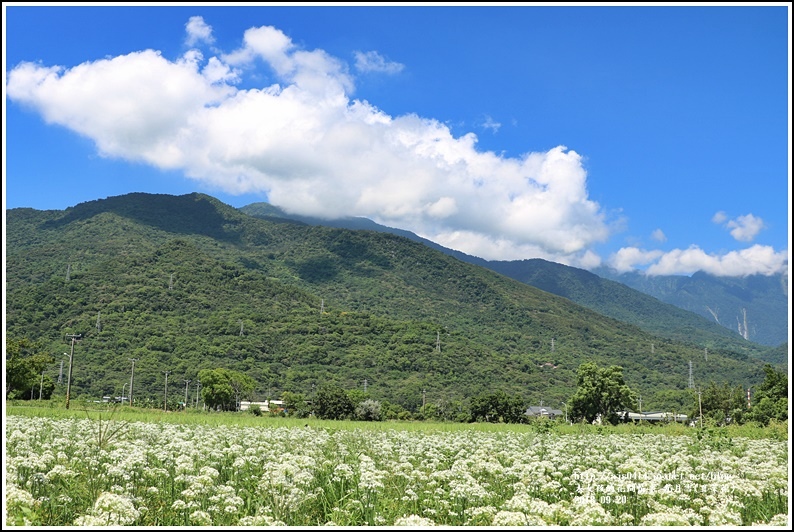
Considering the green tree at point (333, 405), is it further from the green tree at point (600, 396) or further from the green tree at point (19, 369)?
A: the green tree at point (19, 369)

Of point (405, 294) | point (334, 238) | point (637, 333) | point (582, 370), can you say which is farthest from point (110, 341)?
point (637, 333)

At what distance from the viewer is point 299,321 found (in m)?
109

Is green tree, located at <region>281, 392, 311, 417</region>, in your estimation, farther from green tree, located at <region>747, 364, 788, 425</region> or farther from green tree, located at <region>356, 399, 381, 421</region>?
green tree, located at <region>747, 364, 788, 425</region>

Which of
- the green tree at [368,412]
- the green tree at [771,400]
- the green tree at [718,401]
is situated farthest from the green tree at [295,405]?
the green tree at [718,401]

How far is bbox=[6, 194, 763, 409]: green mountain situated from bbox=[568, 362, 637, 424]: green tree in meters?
29.8

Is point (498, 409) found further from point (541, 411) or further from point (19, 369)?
point (19, 369)

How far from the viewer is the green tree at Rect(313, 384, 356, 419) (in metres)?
50.3

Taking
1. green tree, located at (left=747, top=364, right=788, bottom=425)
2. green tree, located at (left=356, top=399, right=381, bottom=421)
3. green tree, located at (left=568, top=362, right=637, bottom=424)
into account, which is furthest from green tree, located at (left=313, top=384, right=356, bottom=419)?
green tree, located at (left=747, top=364, right=788, bottom=425)

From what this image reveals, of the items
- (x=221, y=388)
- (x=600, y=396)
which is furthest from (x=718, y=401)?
(x=221, y=388)

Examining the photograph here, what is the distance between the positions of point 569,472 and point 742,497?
3675mm

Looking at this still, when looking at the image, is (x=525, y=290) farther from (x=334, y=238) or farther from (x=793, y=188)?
(x=793, y=188)

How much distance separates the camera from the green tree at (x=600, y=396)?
54375 mm

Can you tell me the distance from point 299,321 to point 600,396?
212 ft

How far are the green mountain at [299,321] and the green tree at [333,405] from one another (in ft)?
95.9
